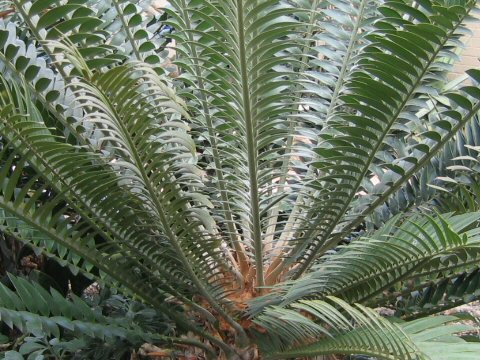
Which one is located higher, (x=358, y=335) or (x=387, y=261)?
(x=387, y=261)

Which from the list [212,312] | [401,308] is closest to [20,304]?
[212,312]

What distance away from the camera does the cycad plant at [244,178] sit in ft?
3.46

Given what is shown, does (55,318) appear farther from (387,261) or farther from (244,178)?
(387,261)

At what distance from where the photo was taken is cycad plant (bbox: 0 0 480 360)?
1.06 metres

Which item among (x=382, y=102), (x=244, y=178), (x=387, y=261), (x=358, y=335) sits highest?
(x=382, y=102)

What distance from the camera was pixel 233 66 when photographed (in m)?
1.13

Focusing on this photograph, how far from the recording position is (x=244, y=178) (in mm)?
1358

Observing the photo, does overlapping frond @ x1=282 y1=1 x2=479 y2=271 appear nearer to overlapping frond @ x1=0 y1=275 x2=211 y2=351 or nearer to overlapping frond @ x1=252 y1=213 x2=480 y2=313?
overlapping frond @ x1=252 y1=213 x2=480 y2=313

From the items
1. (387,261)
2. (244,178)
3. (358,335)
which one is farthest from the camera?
(244,178)

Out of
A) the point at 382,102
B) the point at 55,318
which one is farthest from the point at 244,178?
the point at 55,318

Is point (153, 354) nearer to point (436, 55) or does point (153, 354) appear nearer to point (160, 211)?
point (160, 211)

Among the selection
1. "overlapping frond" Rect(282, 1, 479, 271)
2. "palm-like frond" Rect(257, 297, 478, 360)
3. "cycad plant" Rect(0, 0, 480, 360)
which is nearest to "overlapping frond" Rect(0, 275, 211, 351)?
"cycad plant" Rect(0, 0, 480, 360)

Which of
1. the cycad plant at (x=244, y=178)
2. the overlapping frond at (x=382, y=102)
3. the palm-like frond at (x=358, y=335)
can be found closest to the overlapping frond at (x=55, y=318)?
A: the cycad plant at (x=244, y=178)

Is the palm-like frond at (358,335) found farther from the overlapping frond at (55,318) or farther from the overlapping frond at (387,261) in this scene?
the overlapping frond at (55,318)
